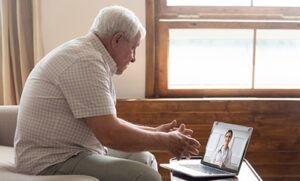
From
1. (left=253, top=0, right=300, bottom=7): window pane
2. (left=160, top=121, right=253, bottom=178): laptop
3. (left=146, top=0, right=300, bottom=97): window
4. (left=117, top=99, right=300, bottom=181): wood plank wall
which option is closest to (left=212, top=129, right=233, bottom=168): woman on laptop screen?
(left=160, top=121, right=253, bottom=178): laptop

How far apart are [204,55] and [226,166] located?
109cm

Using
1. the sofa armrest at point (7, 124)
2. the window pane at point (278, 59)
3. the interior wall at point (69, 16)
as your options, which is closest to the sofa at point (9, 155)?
the sofa armrest at point (7, 124)

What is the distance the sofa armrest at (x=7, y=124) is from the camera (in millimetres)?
1946

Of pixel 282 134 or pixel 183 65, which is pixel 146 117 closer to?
pixel 183 65

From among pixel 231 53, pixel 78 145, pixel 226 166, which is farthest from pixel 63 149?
pixel 231 53

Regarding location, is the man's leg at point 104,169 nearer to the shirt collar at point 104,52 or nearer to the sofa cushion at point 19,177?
the sofa cushion at point 19,177

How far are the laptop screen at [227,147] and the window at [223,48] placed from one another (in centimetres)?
86

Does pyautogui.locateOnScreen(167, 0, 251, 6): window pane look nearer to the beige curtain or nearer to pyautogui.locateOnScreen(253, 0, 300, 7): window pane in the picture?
pyautogui.locateOnScreen(253, 0, 300, 7): window pane

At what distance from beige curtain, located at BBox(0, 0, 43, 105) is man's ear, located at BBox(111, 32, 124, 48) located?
3.19 feet

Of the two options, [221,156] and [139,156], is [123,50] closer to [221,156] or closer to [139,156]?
[139,156]

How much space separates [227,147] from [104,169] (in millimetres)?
538

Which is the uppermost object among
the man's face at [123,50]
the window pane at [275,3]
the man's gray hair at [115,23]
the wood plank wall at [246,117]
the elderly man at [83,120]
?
the window pane at [275,3]

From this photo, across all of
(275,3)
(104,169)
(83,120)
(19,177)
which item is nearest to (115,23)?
(83,120)

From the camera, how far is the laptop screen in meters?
1.61
